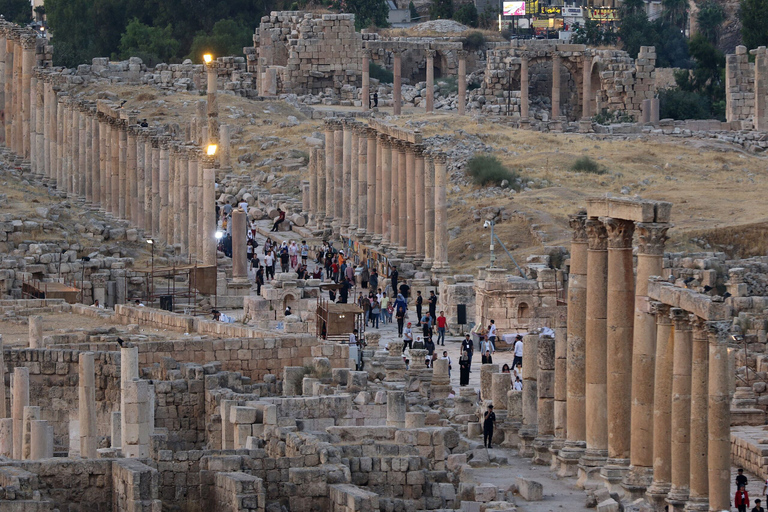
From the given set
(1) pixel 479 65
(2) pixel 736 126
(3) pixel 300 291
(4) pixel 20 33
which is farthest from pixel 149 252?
(1) pixel 479 65

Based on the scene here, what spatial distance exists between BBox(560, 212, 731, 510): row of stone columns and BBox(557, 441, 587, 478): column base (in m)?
0.02

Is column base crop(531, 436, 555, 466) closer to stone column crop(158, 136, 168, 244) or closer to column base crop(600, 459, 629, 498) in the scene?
column base crop(600, 459, 629, 498)

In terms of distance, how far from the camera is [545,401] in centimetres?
4072

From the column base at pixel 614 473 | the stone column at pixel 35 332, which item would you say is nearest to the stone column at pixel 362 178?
the stone column at pixel 35 332

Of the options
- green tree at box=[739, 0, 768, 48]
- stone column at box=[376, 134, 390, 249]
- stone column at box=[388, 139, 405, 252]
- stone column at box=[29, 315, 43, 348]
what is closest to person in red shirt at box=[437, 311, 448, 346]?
stone column at box=[388, 139, 405, 252]

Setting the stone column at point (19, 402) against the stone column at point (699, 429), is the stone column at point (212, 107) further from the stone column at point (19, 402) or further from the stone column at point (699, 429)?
the stone column at point (699, 429)

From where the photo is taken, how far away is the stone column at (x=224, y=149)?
261ft

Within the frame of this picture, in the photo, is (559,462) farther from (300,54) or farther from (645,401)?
(300,54)

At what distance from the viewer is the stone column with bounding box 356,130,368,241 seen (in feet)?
220

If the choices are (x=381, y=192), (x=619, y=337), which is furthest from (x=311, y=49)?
(x=619, y=337)

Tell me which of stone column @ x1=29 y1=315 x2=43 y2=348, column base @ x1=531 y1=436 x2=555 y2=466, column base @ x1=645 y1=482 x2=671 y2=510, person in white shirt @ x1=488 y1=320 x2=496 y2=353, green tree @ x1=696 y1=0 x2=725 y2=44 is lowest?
column base @ x1=531 y1=436 x2=555 y2=466

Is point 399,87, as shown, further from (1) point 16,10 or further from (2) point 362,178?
(1) point 16,10

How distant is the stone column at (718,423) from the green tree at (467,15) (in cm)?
8523

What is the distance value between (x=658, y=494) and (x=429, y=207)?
2759cm
